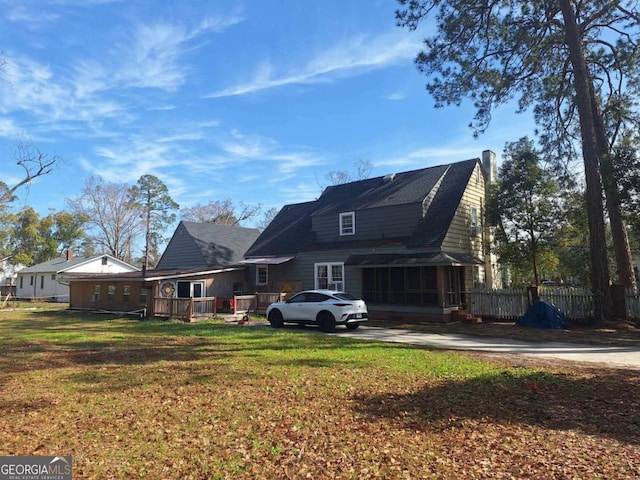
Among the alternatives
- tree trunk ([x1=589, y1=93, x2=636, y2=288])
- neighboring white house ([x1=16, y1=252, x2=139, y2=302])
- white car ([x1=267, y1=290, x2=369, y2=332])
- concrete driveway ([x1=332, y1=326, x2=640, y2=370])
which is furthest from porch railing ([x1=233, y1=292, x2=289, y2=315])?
neighboring white house ([x1=16, y1=252, x2=139, y2=302])

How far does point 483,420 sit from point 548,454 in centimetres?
112

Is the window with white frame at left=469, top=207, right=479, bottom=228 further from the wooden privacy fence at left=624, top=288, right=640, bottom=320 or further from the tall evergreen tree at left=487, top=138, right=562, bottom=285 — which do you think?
the wooden privacy fence at left=624, top=288, right=640, bottom=320

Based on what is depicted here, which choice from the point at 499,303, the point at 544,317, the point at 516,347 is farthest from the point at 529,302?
the point at 516,347

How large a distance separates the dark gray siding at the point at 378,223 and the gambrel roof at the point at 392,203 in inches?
11.5

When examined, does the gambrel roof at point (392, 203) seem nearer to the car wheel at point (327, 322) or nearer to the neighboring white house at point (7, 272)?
the car wheel at point (327, 322)

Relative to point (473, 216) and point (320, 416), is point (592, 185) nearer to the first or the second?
point (473, 216)

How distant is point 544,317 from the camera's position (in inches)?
645

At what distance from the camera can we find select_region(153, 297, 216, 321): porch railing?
65.3 feet

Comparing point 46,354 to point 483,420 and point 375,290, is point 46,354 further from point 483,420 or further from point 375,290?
point 375,290

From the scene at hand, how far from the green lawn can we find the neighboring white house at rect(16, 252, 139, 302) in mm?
38151

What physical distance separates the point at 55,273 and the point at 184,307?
3227cm

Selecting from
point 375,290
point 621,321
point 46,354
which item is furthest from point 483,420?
point 375,290

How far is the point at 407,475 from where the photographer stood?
4.06m

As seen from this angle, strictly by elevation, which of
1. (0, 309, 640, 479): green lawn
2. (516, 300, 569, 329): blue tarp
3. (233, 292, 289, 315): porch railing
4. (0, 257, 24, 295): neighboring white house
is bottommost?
(0, 309, 640, 479): green lawn
